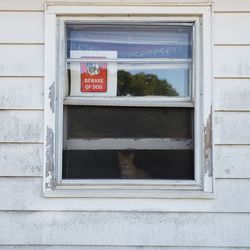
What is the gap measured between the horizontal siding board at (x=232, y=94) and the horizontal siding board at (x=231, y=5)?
0.54 metres

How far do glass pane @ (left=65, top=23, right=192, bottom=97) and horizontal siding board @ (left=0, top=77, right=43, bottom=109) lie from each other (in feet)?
0.81

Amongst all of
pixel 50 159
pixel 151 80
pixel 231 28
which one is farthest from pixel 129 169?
pixel 231 28

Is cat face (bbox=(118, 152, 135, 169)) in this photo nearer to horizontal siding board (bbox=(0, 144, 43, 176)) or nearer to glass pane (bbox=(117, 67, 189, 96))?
glass pane (bbox=(117, 67, 189, 96))

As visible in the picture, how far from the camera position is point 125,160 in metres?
4.27

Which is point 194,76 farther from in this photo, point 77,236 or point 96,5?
point 77,236

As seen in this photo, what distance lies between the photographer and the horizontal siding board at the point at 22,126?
4168 millimetres

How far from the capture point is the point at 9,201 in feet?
13.6

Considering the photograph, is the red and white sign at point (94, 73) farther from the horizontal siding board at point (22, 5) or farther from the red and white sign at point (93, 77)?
the horizontal siding board at point (22, 5)

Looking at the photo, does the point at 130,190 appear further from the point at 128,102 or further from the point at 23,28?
the point at 23,28

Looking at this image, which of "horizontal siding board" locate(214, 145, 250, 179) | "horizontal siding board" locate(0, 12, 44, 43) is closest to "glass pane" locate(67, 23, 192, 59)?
"horizontal siding board" locate(0, 12, 44, 43)

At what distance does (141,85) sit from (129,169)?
659 mm

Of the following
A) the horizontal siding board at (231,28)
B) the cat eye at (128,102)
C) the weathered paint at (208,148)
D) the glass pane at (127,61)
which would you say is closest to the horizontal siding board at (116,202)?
the weathered paint at (208,148)

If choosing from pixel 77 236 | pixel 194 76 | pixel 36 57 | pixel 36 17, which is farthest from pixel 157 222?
pixel 36 17

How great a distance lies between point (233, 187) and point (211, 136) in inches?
16.3
